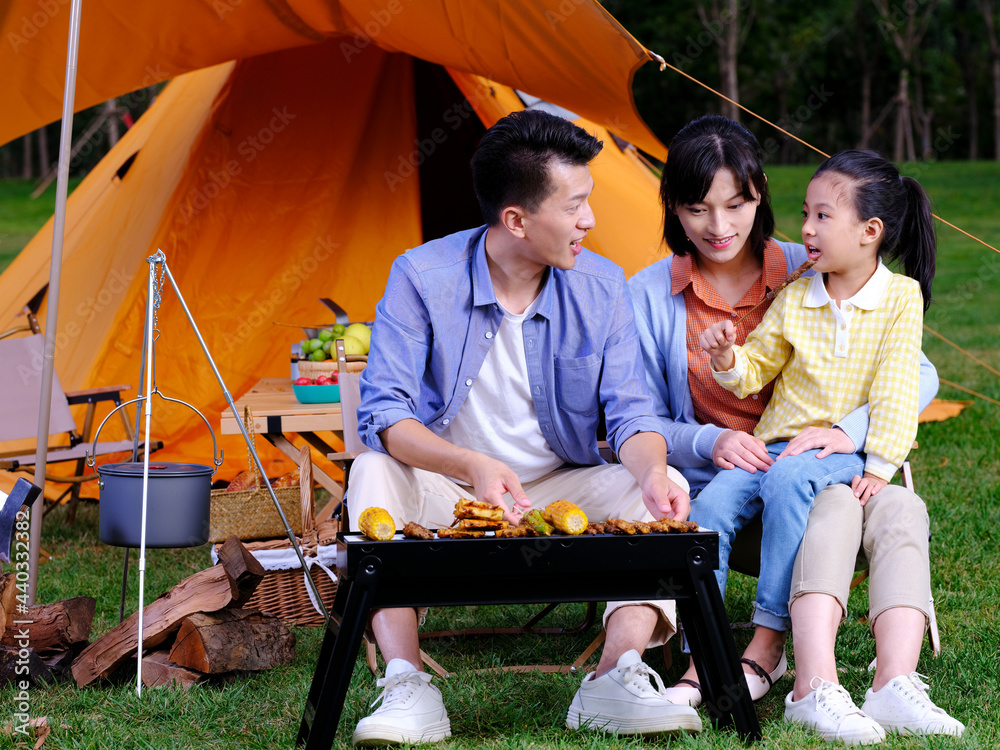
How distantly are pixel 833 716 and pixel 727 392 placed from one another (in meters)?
0.81

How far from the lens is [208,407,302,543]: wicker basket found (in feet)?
9.69

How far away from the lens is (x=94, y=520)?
13.4 feet

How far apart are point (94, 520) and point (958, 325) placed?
21.0 feet

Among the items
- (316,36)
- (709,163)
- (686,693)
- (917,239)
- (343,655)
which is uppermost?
(316,36)

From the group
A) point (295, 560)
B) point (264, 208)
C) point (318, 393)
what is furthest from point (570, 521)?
point (264, 208)

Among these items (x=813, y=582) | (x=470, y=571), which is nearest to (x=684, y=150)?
(x=813, y=582)

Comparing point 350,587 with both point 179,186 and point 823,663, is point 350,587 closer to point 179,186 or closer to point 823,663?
point 823,663

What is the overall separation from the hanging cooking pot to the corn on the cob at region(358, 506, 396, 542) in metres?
0.70

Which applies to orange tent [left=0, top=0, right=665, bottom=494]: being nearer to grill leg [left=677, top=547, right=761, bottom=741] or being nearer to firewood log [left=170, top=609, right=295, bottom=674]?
firewood log [left=170, top=609, right=295, bottom=674]

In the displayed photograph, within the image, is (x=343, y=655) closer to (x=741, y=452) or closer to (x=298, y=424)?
(x=741, y=452)

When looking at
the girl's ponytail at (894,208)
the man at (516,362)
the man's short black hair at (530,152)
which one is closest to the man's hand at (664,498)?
the man at (516,362)

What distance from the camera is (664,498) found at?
2.03 meters

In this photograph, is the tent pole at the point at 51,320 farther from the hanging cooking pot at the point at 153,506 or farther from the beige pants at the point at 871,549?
the beige pants at the point at 871,549

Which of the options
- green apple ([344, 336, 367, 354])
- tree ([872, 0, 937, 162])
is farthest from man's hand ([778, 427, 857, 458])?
tree ([872, 0, 937, 162])
